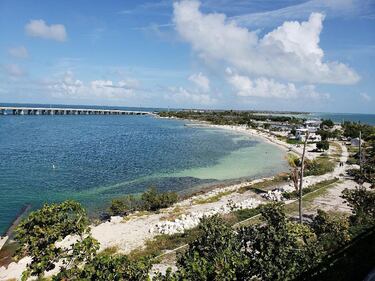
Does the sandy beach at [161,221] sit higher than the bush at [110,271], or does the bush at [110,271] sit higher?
the bush at [110,271]

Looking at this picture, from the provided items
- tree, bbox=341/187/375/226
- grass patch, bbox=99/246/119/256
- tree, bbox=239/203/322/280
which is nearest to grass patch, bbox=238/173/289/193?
tree, bbox=341/187/375/226

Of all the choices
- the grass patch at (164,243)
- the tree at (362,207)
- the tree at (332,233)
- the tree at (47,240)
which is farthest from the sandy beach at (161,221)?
the tree at (47,240)

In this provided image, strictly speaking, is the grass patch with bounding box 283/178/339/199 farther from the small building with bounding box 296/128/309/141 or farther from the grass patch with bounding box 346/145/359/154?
the small building with bounding box 296/128/309/141

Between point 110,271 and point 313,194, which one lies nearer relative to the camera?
point 110,271

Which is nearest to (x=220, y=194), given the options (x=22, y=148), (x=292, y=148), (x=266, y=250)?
(x=266, y=250)

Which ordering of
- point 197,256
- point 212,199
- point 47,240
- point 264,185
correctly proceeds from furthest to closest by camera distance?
1. point 264,185
2. point 212,199
3. point 47,240
4. point 197,256

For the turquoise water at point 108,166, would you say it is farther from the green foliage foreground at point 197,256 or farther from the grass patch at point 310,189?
the green foliage foreground at point 197,256

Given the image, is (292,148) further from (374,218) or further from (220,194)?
(374,218)

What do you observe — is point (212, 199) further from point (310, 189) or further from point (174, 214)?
point (310, 189)

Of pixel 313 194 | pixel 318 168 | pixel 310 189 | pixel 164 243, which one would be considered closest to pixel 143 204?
pixel 164 243
